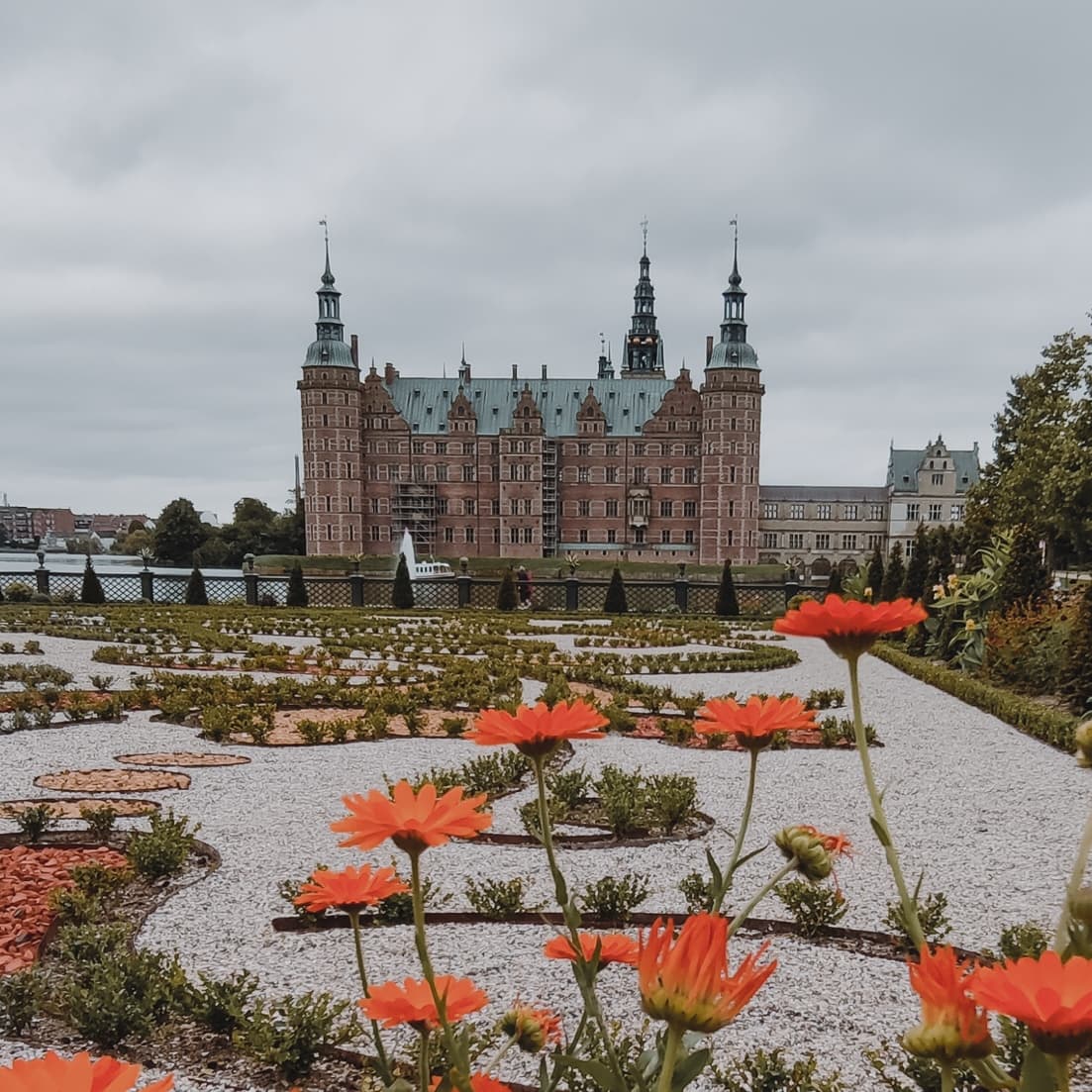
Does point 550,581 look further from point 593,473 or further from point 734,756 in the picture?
point 593,473

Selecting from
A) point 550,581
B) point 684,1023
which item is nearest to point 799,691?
point 684,1023

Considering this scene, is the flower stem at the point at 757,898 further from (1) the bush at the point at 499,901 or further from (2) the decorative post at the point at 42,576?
(2) the decorative post at the point at 42,576

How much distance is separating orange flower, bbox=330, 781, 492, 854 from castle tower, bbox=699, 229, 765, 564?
4846 centimetres

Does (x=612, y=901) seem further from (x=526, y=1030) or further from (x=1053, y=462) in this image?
(x=1053, y=462)

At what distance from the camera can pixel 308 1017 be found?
2.48 m

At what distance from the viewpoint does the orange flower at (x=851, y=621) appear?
0.89 meters

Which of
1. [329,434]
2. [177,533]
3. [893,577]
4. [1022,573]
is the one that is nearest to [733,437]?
[329,434]

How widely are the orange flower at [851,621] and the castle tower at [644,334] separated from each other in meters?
64.5

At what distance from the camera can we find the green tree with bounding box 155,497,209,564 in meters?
47.5

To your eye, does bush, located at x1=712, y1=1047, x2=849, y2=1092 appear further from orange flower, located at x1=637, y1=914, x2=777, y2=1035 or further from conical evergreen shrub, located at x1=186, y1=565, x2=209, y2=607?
conical evergreen shrub, located at x1=186, y1=565, x2=209, y2=607

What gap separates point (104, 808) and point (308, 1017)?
8.26ft

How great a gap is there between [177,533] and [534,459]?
20.7m

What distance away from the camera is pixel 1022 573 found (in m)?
11.2

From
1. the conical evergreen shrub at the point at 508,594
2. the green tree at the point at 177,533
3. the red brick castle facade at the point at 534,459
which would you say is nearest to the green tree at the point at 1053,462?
the conical evergreen shrub at the point at 508,594
